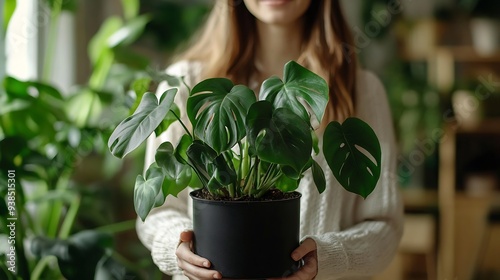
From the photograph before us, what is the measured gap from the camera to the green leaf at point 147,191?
879mm

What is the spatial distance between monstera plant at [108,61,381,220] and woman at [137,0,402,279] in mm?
307

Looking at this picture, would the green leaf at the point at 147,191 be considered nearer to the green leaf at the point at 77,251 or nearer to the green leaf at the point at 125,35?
the green leaf at the point at 77,251

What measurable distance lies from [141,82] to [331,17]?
0.42 m

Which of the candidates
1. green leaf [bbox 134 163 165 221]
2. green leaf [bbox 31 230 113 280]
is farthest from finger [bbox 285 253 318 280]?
green leaf [bbox 31 230 113 280]

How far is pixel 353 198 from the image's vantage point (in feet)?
4.42

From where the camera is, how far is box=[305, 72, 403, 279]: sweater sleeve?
3.87ft

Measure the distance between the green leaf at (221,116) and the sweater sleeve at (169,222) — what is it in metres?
0.36

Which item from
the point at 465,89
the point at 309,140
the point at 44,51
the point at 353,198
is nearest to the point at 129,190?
the point at 44,51

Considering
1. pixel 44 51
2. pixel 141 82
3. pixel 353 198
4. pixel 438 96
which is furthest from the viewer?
pixel 438 96

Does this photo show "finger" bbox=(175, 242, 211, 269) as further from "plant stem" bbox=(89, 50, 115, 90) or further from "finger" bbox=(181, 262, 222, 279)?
"plant stem" bbox=(89, 50, 115, 90)

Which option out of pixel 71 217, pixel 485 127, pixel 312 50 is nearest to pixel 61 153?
pixel 71 217

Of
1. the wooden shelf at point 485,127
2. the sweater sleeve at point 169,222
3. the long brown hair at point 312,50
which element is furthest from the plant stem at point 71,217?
the wooden shelf at point 485,127

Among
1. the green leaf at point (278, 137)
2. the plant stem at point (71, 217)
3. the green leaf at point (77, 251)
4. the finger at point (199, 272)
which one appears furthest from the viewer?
the plant stem at point (71, 217)

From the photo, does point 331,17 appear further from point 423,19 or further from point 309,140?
point 423,19
